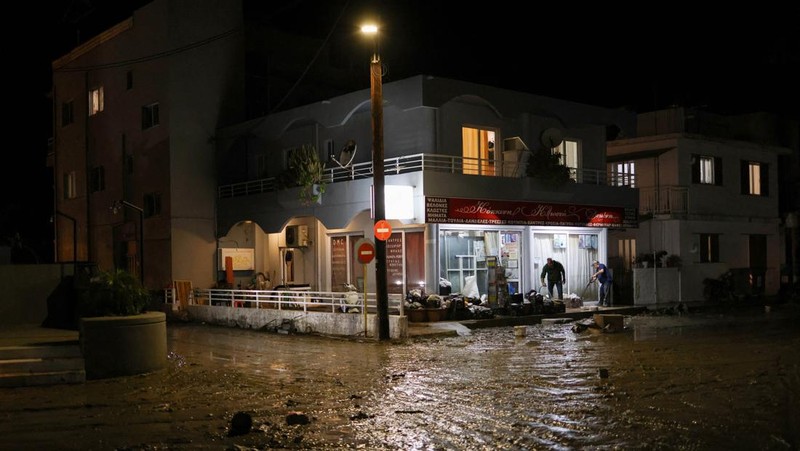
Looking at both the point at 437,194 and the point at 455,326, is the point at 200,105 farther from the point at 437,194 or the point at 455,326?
the point at 455,326

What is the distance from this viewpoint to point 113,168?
35.5 m

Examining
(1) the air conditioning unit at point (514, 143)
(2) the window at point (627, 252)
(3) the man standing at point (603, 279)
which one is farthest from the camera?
(2) the window at point (627, 252)

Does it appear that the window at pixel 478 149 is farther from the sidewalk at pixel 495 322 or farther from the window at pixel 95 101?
the window at pixel 95 101

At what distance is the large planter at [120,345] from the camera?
1298 centimetres

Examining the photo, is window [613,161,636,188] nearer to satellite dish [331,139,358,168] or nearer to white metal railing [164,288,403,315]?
satellite dish [331,139,358,168]

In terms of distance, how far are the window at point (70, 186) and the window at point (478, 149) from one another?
23.3 meters

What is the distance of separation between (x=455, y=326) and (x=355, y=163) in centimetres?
896

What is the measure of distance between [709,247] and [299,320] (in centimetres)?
1922

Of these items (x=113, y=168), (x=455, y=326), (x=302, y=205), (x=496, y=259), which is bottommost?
(x=455, y=326)

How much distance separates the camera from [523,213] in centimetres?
2527

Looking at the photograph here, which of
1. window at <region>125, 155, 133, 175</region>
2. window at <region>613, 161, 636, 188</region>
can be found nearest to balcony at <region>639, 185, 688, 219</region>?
window at <region>613, 161, 636, 188</region>

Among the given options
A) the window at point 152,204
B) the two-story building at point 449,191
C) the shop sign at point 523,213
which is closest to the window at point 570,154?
the two-story building at point 449,191

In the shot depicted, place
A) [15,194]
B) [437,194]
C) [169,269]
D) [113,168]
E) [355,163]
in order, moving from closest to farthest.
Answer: [437,194]
[355,163]
[169,269]
[113,168]
[15,194]

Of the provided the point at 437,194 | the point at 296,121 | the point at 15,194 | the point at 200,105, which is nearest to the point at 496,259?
the point at 437,194
